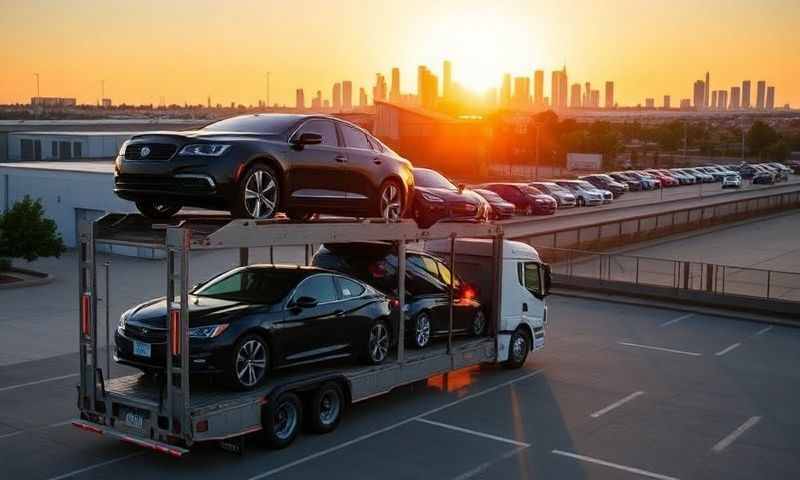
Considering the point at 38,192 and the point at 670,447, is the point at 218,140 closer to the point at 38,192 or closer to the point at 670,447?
the point at 670,447

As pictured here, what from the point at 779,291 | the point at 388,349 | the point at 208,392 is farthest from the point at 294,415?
the point at 779,291

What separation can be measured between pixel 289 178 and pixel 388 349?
3129mm

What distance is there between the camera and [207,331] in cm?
1055

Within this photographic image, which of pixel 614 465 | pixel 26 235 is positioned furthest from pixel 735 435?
pixel 26 235

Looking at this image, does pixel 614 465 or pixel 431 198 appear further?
pixel 431 198

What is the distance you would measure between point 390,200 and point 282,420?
3.68 meters

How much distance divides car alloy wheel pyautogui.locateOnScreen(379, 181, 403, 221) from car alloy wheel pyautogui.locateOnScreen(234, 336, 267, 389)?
2.95 meters

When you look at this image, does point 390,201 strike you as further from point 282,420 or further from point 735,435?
point 735,435

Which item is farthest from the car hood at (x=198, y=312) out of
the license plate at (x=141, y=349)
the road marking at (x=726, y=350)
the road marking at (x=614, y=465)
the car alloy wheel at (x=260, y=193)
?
the road marking at (x=726, y=350)

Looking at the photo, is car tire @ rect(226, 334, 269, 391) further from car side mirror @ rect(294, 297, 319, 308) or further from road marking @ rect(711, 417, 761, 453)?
road marking @ rect(711, 417, 761, 453)

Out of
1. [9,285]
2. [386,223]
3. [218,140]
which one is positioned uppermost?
[218,140]

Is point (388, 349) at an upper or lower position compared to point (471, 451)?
upper

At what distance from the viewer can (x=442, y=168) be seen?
73.9 meters

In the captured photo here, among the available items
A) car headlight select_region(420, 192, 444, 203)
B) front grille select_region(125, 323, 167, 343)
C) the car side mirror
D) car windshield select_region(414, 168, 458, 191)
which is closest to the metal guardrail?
car windshield select_region(414, 168, 458, 191)
